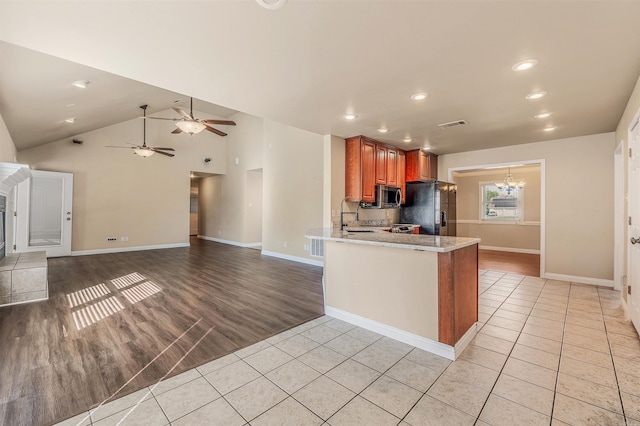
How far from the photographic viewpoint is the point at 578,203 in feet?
15.3

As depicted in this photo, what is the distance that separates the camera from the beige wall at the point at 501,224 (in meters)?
7.75

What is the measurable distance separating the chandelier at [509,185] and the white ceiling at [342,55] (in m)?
3.79

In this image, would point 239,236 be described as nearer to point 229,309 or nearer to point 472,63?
point 229,309

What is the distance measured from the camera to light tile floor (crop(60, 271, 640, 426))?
5.45 feet

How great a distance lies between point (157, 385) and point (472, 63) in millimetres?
3416

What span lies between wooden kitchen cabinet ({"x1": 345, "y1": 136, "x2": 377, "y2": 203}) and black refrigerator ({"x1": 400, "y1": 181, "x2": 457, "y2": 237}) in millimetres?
1382

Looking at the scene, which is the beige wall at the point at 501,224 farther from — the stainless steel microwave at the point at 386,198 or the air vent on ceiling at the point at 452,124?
the air vent on ceiling at the point at 452,124

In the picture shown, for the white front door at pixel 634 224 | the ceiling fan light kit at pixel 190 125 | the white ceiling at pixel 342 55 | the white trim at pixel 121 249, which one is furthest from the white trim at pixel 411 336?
Result: the white trim at pixel 121 249

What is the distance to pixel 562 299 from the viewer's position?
3.81 m

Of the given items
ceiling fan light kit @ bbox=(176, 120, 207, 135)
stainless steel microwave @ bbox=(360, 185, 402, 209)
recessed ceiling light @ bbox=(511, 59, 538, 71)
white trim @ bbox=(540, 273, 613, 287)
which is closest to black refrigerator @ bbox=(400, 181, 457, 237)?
stainless steel microwave @ bbox=(360, 185, 402, 209)

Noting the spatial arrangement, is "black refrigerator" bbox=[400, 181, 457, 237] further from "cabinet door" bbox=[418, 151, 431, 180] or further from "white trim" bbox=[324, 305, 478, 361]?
"white trim" bbox=[324, 305, 478, 361]

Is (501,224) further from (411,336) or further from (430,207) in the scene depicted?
(411,336)

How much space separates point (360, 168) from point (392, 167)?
1.04 metres

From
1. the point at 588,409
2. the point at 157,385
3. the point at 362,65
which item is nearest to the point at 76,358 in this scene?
the point at 157,385
